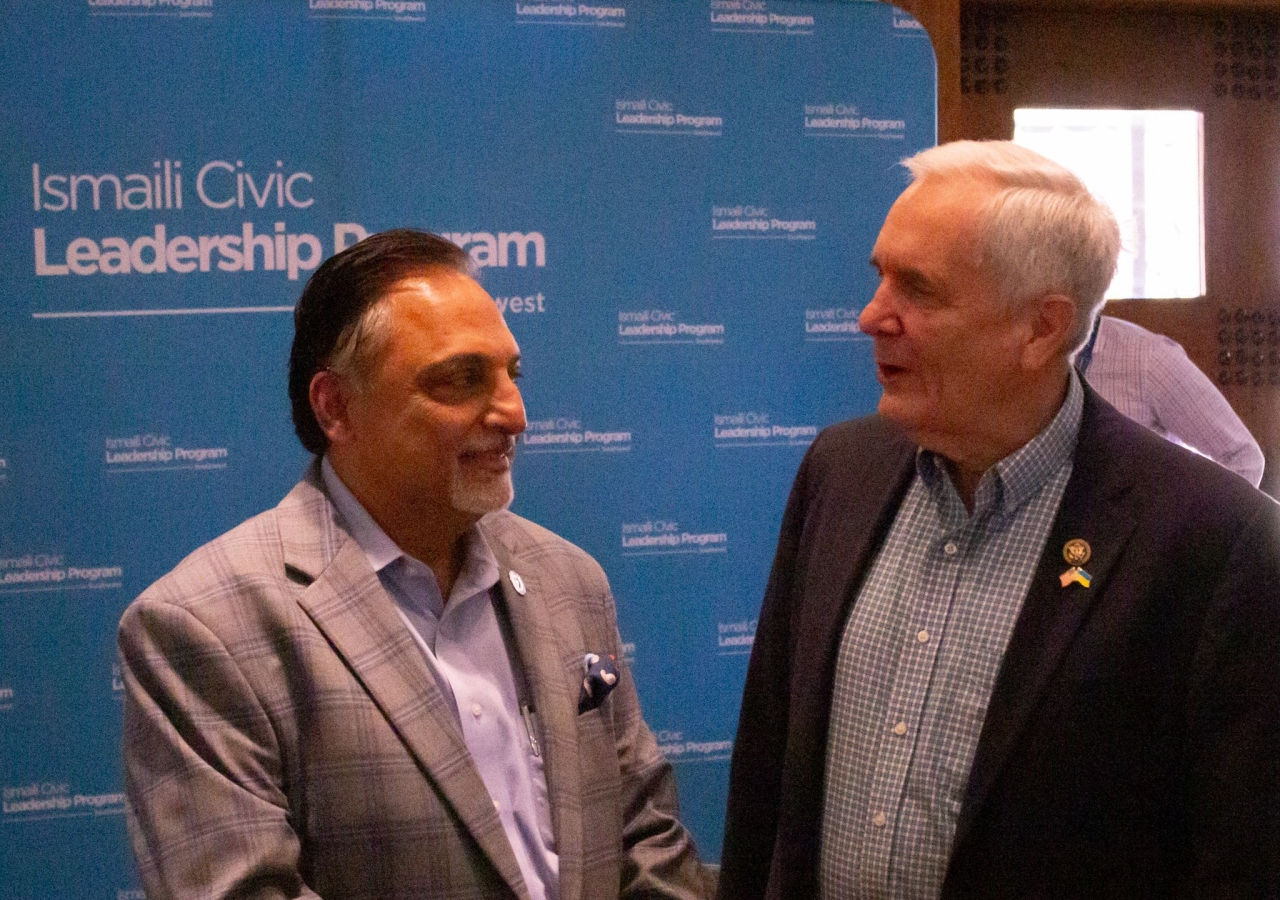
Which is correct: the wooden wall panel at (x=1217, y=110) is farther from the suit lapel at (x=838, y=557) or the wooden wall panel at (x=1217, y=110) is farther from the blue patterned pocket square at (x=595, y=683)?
the blue patterned pocket square at (x=595, y=683)

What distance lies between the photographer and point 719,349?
12.4ft

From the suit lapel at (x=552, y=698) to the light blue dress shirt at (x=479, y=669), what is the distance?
27mm

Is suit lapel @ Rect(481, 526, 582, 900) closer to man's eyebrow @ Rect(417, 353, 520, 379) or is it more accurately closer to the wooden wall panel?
man's eyebrow @ Rect(417, 353, 520, 379)

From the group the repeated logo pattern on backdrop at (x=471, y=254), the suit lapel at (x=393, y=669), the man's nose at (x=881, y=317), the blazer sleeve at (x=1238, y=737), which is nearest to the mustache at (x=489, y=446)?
the suit lapel at (x=393, y=669)

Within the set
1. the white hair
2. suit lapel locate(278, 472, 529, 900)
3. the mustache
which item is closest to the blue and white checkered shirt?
the white hair

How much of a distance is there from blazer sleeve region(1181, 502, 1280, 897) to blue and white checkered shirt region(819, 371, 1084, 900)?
0.26 metres

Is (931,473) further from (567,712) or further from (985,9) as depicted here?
(985,9)

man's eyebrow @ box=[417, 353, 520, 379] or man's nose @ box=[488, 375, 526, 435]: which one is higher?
man's eyebrow @ box=[417, 353, 520, 379]

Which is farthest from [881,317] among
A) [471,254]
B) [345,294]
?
[471,254]

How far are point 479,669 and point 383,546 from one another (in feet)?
0.80

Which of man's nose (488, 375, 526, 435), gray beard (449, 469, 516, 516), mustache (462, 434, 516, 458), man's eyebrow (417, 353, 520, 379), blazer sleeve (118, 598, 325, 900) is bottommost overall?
blazer sleeve (118, 598, 325, 900)

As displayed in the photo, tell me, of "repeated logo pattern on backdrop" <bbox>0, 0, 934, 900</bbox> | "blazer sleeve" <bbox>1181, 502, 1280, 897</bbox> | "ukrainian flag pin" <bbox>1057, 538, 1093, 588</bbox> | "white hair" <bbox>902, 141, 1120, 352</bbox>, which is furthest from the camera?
"repeated logo pattern on backdrop" <bbox>0, 0, 934, 900</bbox>

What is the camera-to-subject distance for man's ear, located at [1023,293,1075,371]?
178 centimetres

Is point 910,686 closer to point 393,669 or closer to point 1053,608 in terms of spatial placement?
point 1053,608
